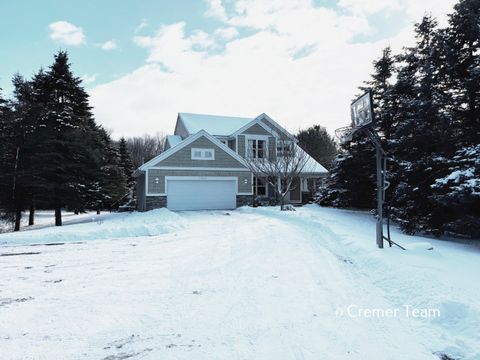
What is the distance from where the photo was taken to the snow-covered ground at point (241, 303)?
3.31 metres

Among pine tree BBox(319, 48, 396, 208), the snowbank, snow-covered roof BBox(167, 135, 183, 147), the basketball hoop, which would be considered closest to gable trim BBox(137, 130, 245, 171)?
snow-covered roof BBox(167, 135, 183, 147)

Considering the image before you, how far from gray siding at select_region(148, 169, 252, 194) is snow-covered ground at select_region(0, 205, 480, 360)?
10669 millimetres

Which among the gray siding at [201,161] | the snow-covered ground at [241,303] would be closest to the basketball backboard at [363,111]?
the snow-covered ground at [241,303]

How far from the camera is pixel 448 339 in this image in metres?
3.44

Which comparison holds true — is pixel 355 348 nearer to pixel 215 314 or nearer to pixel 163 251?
pixel 215 314

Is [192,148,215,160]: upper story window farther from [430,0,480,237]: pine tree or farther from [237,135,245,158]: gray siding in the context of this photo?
[430,0,480,237]: pine tree

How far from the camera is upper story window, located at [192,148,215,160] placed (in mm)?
19781

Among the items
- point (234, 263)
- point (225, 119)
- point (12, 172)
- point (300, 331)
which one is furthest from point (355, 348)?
point (225, 119)

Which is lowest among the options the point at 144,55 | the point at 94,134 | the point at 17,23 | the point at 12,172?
the point at 12,172

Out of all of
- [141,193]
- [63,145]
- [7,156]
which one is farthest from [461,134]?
[7,156]

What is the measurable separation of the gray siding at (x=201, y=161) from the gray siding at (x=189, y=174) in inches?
16.0

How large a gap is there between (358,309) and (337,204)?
1666 cm

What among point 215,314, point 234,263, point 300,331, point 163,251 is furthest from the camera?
point 163,251

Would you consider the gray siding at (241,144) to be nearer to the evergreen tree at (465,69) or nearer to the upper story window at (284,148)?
the upper story window at (284,148)
